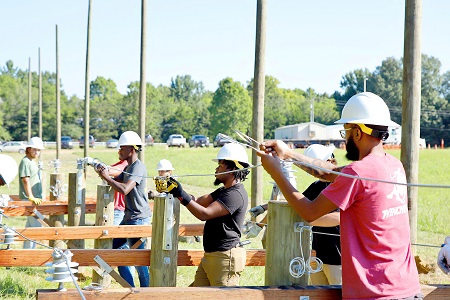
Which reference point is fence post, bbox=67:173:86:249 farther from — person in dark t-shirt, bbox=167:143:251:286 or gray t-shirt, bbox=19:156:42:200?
person in dark t-shirt, bbox=167:143:251:286

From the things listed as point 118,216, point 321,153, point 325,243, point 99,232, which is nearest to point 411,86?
point 321,153

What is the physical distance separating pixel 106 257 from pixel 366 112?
8.04 ft

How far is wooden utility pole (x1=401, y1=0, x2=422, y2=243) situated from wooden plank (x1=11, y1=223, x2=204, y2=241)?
2570 mm

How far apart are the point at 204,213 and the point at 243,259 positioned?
580mm

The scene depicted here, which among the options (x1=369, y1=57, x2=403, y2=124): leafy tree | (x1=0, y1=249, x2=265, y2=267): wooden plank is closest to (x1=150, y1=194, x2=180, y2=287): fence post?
(x1=0, y1=249, x2=265, y2=267): wooden plank

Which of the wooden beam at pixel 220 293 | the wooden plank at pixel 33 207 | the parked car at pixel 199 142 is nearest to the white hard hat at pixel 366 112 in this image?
the wooden beam at pixel 220 293

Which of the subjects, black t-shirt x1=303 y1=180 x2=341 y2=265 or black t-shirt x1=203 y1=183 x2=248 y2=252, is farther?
black t-shirt x1=303 y1=180 x2=341 y2=265

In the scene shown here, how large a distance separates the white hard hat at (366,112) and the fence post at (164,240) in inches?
60.9

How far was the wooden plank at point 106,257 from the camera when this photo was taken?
A: 16.0 feet

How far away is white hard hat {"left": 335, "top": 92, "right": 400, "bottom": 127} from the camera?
11.2 ft

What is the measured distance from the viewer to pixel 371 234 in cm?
324

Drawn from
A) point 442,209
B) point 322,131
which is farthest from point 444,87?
point 442,209

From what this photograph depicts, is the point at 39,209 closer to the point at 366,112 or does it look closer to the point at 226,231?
the point at 226,231

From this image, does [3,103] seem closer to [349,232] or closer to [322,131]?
[322,131]
